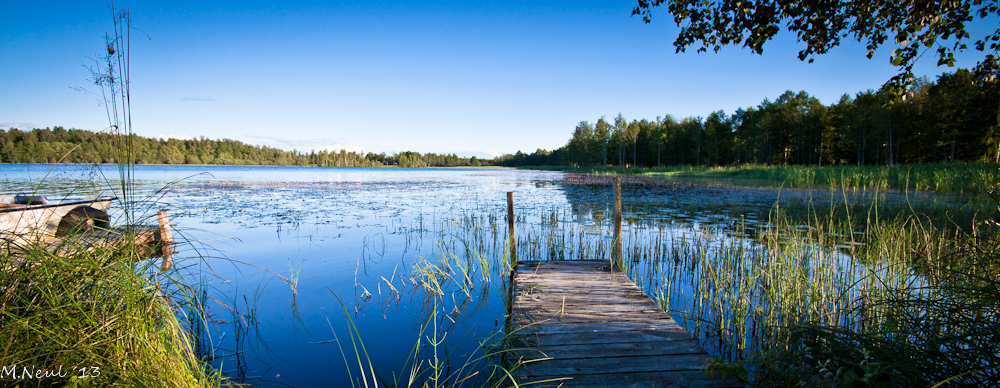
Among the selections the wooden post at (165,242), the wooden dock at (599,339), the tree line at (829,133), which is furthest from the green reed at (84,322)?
the tree line at (829,133)

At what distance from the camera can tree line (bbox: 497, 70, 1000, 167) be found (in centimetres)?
2749

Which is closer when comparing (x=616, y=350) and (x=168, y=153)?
(x=616, y=350)

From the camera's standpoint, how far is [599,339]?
3127 millimetres

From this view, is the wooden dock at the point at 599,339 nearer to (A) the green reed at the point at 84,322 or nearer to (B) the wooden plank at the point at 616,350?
(B) the wooden plank at the point at 616,350

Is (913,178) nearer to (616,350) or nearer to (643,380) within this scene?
(616,350)

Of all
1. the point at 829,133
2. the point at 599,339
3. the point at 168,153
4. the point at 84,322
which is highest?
the point at 829,133

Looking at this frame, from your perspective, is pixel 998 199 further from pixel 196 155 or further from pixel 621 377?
pixel 196 155

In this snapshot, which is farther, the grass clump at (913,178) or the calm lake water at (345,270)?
the grass clump at (913,178)

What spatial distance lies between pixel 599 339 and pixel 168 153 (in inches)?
2362

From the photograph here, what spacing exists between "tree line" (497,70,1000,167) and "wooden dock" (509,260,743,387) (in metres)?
4.00

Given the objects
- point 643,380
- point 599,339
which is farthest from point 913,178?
point 643,380

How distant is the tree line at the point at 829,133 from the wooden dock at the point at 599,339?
13.1 ft

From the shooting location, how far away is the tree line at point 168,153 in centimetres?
286

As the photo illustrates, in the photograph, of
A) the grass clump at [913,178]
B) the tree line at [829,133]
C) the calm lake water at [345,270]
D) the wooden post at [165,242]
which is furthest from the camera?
the tree line at [829,133]
